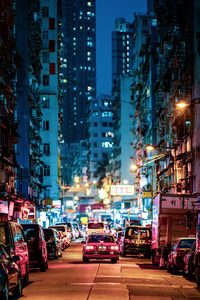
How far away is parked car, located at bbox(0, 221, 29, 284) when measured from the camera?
18.1 metres

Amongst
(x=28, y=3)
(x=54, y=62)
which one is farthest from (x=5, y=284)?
(x=54, y=62)

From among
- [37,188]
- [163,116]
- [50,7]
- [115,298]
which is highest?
[50,7]

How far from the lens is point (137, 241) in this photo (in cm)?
3906

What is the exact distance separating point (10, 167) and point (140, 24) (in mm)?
67206

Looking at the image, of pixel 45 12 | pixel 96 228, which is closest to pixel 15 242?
pixel 96 228

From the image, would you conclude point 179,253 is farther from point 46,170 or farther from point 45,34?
point 45,34

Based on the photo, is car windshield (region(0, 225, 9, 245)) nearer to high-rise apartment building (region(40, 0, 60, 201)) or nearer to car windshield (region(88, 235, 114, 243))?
car windshield (region(88, 235, 114, 243))

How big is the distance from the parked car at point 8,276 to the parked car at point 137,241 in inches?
896

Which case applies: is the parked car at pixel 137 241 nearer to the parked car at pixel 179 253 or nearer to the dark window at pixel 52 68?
the parked car at pixel 179 253

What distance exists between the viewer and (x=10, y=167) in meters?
58.0

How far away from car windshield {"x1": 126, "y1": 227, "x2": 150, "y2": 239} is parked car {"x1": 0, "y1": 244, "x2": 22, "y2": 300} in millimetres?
22909

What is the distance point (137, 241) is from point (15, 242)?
2101cm

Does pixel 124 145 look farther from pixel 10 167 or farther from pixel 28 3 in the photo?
pixel 10 167

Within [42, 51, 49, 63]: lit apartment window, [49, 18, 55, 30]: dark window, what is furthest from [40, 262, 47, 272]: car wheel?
[49, 18, 55, 30]: dark window
